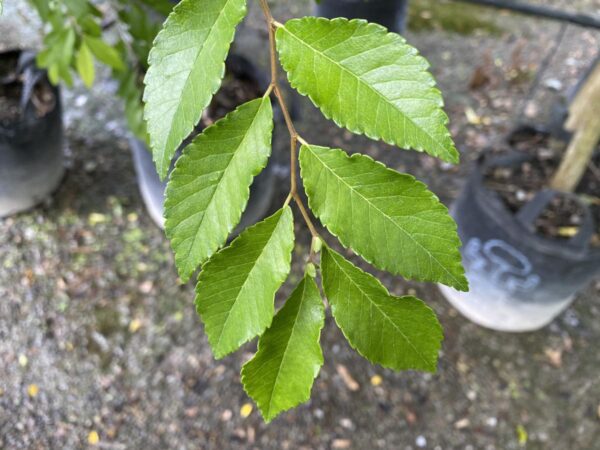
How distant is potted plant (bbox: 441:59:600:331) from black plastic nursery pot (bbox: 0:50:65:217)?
48.3 inches

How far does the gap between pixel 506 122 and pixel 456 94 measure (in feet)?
0.78

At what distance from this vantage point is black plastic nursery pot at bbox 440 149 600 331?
1335 mm

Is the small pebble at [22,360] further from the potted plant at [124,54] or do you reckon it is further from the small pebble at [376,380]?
the small pebble at [376,380]

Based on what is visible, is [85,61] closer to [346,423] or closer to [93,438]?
[93,438]

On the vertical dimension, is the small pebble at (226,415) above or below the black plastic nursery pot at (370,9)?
below

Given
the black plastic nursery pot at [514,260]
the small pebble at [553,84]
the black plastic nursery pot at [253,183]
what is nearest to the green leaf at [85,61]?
the black plastic nursery pot at [253,183]

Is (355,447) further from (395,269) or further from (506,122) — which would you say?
(506,122)

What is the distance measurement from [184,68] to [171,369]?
4.07 feet

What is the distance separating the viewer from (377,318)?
49 cm

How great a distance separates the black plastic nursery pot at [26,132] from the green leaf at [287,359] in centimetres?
137

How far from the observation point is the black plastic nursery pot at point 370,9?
1.87m

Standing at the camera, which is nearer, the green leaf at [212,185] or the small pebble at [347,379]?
the green leaf at [212,185]

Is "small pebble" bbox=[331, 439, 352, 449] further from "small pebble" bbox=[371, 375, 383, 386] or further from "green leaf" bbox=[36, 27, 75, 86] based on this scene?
"green leaf" bbox=[36, 27, 75, 86]

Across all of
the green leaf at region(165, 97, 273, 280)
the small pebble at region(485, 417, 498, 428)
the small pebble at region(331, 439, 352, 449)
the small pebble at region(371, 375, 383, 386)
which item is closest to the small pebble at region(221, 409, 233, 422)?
the small pebble at region(331, 439, 352, 449)
